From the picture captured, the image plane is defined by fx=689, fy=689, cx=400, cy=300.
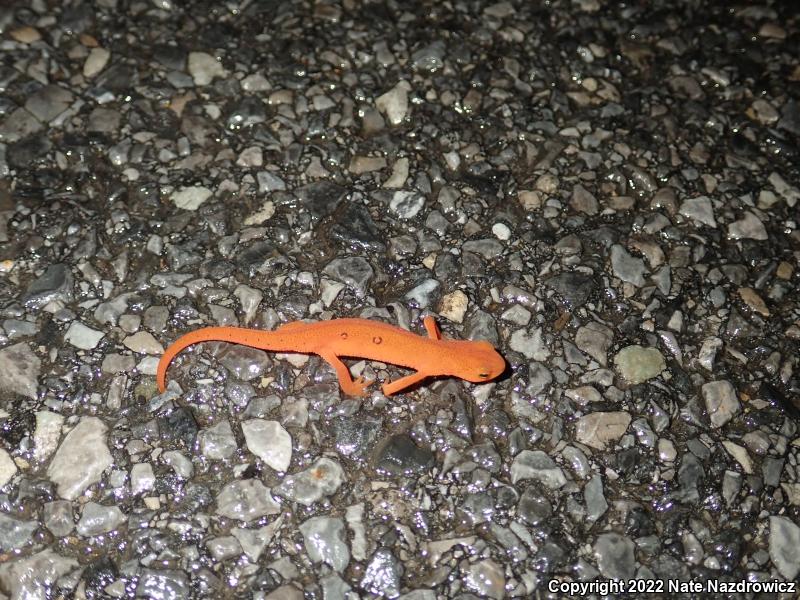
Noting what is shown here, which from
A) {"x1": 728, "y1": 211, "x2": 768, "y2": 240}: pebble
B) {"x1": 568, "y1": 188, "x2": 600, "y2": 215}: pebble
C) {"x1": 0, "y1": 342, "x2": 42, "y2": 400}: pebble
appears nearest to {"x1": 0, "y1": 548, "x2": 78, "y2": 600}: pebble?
{"x1": 0, "y1": 342, "x2": 42, "y2": 400}: pebble

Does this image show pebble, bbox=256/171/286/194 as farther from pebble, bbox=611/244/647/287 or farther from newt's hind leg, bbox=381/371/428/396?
pebble, bbox=611/244/647/287

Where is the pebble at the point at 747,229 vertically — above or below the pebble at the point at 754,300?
above

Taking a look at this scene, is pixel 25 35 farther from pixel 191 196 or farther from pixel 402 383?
pixel 402 383

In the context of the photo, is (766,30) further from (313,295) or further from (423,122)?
(313,295)

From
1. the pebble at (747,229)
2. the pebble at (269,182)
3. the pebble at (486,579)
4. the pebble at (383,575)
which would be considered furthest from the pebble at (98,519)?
the pebble at (747,229)

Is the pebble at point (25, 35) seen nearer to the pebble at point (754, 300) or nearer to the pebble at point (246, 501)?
the pebble at point (246, 501)
